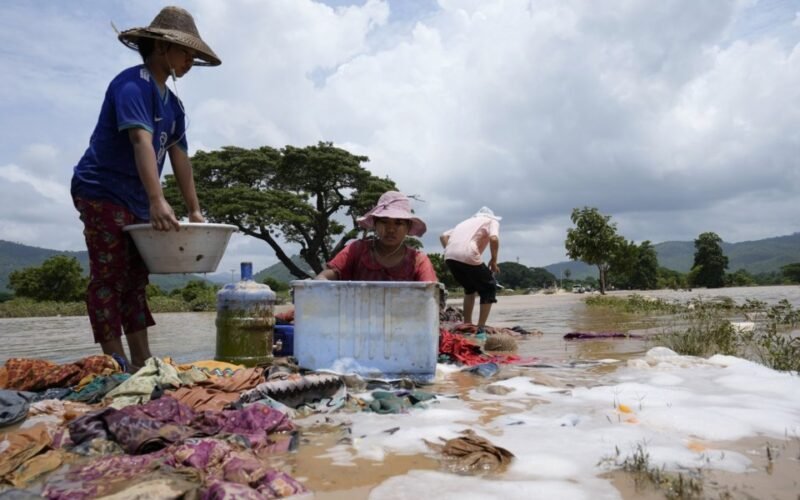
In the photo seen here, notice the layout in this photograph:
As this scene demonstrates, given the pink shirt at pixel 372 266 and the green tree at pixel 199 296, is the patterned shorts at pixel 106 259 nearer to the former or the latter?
the pink shirt at pixel 372 266

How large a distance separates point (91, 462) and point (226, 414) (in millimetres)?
607

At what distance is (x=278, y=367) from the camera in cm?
366

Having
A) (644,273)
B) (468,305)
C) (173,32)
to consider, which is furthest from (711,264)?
(173,32)

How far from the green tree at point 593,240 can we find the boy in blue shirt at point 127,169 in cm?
2859

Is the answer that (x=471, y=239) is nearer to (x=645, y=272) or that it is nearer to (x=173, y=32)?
(x=173, y=32)

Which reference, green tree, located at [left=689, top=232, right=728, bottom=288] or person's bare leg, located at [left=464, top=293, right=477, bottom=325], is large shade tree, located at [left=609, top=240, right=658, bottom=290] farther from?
person's bare leg, located at [left=464, top=293, right=477, bottom=325]

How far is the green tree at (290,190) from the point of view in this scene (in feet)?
77.8

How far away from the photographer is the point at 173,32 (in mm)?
3654

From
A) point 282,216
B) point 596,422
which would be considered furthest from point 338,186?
point 596,422

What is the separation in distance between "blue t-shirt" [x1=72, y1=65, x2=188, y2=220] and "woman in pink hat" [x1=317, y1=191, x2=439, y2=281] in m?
1.41

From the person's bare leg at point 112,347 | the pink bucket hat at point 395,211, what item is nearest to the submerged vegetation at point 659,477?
the pink bucket hat at point 395,211

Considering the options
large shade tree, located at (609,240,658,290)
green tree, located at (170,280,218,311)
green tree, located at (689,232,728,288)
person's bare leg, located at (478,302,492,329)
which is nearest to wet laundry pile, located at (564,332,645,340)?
person's bare leg, located at (478,302,492,329)

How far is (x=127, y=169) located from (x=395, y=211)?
174cm

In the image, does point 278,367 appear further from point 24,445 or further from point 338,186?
point 338,186
